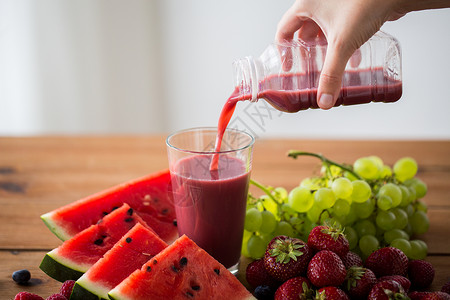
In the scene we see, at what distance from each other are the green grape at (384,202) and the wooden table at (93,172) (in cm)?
20

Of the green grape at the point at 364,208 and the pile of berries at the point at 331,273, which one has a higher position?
the green grape at the point at 364,208

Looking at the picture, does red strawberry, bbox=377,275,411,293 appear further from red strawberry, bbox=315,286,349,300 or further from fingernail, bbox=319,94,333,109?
fingernail, bbox=319,94,333,109

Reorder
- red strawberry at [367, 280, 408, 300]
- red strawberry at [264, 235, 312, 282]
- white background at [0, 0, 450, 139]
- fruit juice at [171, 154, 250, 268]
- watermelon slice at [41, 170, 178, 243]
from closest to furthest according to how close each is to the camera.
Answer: red strawberry at [367, 280, 408, 300] → red strawberry at [264, 235, 312, 282] → fruit juice at [171, 154, 250, 268] → watermelon slice at [41, 170, 178, 243] → white background at [0, 0, 450, 139]

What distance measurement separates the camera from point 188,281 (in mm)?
1241

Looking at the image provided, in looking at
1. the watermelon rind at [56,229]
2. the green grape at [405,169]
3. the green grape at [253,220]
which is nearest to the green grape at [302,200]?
the green grape at [253,220]

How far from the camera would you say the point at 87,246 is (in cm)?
143

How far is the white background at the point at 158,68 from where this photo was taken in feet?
10.9

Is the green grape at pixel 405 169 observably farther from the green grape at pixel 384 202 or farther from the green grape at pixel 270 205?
the green grape at pixel 270 205

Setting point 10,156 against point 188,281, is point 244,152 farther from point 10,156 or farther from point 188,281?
point 10,156

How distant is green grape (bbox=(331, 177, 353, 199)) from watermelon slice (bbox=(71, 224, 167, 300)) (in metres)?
0.53

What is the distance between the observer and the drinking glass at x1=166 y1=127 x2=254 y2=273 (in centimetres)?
134

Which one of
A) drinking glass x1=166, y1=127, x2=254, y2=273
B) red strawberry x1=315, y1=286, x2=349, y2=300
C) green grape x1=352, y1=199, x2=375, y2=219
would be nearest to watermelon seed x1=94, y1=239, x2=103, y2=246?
drinking glass x1=166, y1=127, x2=254, y2=273

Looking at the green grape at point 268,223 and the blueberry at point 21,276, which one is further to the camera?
the green grape at point 268,223

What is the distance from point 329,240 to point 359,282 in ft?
0.39
